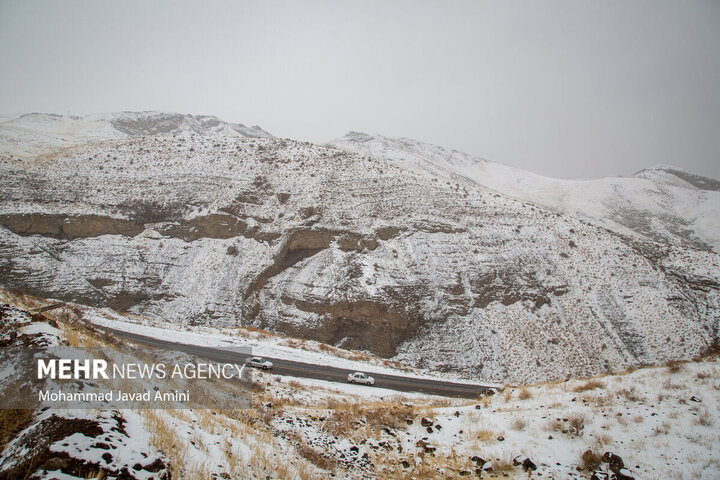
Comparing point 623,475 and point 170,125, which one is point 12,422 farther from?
point 170,125

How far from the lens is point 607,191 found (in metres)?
86.0

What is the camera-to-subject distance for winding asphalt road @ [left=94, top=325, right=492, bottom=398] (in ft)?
69.1

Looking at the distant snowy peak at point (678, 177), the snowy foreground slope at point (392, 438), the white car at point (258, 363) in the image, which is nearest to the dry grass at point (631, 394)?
the snowy foreground slope at point (392, 438)

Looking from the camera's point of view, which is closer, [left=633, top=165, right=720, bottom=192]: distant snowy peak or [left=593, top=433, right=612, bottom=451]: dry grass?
[left=593, top=433, right=612, bottom=451]: dry grass

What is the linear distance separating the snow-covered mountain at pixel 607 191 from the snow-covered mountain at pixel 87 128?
1580 inches

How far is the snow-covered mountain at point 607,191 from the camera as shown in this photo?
7094 centimetres

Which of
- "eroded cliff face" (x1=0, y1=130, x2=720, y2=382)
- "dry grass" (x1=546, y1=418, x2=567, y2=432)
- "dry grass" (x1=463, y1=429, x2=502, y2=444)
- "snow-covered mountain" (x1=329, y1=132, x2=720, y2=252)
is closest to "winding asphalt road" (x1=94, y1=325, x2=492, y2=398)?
"eroded cliff face" (x1=0, y1=130, x2=720, y2=382)

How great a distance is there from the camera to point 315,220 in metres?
36.2

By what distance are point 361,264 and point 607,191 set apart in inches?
3236

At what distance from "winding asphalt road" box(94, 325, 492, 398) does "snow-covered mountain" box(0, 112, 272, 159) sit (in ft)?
133

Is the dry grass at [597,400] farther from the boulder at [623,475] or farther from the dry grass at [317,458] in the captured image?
the dry grass at [317,458]

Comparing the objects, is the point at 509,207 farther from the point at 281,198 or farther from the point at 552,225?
the point at 281,198

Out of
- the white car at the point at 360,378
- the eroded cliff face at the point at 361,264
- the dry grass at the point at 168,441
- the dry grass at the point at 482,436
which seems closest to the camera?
the dry grass at the point at 168,441

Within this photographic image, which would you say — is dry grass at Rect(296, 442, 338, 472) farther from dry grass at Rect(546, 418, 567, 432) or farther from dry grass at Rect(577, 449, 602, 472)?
dry grass at Rect(546, 418, 567, 432)
